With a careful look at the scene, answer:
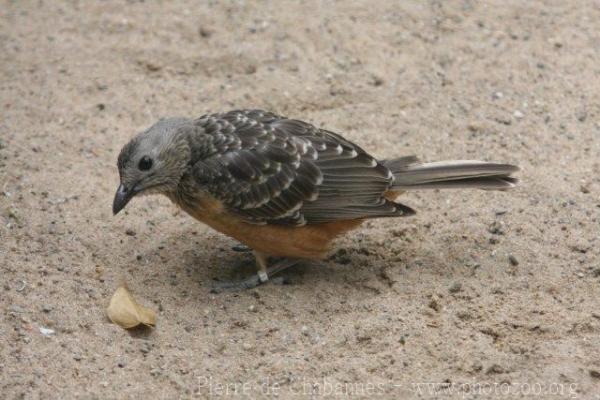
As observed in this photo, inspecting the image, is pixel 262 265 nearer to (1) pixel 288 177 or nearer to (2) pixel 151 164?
(1) pixel 288 177

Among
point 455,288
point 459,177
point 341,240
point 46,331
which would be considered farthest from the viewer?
point 341,240

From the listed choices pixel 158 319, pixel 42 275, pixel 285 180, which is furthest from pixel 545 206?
pixel 42 275

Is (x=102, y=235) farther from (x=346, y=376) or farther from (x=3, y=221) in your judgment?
(x=346, y=376)

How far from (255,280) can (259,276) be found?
47 mm

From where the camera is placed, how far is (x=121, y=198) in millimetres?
7336

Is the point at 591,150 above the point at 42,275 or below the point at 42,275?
above

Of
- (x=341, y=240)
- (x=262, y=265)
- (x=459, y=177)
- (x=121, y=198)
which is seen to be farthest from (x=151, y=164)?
(x=459, y=177)

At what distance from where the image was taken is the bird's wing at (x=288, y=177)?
7.30m

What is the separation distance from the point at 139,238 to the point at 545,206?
3559mm

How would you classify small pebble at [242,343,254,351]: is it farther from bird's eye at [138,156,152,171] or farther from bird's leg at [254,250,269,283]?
bird's eye at [138,156,152,171]

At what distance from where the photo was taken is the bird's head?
7.33 metres

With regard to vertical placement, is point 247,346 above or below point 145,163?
below

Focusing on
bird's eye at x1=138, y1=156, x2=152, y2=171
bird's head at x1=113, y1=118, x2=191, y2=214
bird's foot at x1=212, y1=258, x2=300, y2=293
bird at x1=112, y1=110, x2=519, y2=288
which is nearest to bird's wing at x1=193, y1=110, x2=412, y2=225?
bird at x1=112, y1=110, x2=519, y2=288

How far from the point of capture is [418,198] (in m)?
8.32
